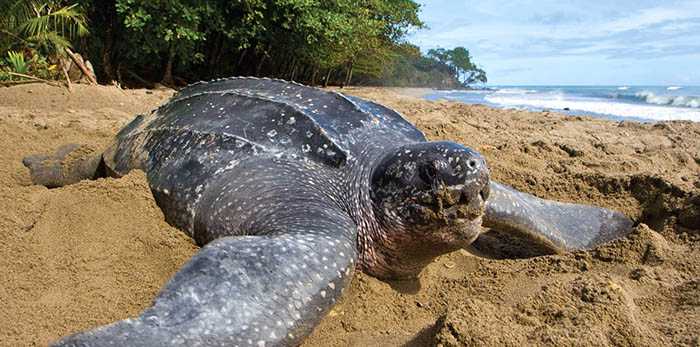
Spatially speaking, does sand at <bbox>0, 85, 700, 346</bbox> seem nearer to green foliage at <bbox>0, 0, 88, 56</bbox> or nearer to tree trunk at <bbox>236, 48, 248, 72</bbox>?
green foliage at <bbox>0, 0, 88, 56</bbox>

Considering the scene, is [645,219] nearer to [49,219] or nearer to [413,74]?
[49,219]

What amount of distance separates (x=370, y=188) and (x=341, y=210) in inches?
5.2

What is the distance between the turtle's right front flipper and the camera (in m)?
1.13

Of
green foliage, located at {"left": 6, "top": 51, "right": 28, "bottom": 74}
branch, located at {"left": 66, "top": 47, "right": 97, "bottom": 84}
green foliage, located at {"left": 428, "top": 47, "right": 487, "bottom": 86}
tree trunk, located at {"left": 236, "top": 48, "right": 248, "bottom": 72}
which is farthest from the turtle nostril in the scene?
green foliage, located at {"left": 428, "top": 47, "right": 487, "bottom": 86}

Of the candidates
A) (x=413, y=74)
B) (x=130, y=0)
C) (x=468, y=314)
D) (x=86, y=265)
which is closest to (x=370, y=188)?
(x=468, y=314)

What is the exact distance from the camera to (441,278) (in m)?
1.93

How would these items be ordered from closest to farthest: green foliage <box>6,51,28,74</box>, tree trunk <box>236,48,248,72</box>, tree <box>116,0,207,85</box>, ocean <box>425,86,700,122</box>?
1. green foliage <box>6,51,28,74</box>
2. tree <box>116,0,207,85</box>
3. ocean <box>425,86,700,122</box>
4. tree trunk <box>236,48,248,72</box>

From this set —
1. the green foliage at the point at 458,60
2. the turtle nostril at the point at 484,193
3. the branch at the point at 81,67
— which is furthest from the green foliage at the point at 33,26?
the green foliage at the point at 458,60

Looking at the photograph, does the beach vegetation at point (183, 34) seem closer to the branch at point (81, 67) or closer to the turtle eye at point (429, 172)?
the branch at point (81, 67)

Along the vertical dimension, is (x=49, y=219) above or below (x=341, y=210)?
below

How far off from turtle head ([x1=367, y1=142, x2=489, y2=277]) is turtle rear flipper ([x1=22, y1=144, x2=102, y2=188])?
1.80 metres

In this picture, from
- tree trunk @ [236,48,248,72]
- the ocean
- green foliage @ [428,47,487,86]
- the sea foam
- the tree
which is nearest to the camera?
the tree

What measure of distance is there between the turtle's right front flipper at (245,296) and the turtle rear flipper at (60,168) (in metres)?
A: 1.77

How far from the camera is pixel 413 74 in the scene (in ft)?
136
